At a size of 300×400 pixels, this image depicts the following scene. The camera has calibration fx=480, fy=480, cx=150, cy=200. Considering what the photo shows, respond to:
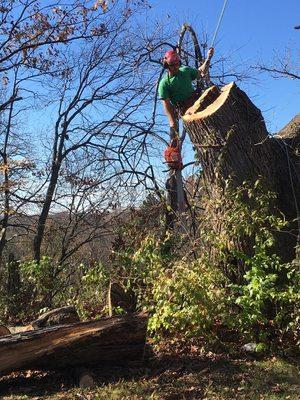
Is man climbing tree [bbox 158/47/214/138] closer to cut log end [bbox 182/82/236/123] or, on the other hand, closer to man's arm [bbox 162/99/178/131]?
man's arm [bbox 162/99/178/131]

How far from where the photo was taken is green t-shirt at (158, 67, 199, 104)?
21.3 feet

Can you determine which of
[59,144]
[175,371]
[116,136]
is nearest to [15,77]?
[59,144]

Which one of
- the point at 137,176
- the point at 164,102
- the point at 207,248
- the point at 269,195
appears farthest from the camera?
the point at 137,176

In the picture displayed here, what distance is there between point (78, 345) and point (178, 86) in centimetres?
367

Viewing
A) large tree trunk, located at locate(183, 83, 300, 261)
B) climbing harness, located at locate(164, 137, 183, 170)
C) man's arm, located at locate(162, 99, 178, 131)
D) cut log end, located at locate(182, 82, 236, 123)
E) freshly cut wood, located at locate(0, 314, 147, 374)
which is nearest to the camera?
freshly cut wood, located at locate(0, 314, 147, 374)

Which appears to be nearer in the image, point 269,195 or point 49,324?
point 269,195

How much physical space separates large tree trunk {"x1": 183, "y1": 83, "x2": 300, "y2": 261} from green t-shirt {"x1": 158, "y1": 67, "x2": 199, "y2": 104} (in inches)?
38.4

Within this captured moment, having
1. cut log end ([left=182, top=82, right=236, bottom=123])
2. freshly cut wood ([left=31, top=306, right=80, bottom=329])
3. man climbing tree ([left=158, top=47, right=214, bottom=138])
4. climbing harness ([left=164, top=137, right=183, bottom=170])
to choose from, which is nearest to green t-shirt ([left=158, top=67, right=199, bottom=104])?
man climbing tree ([left=158, top=47, right=214, bottom=138])

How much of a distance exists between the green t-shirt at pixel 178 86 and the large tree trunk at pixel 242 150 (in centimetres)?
98

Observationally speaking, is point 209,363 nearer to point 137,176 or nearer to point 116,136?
point 137,176

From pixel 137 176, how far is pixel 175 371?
26.0 feet

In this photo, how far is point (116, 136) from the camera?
14.8 meters

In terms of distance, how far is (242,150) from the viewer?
5.18 metres

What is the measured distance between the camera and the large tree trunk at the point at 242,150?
5156 millimetres
